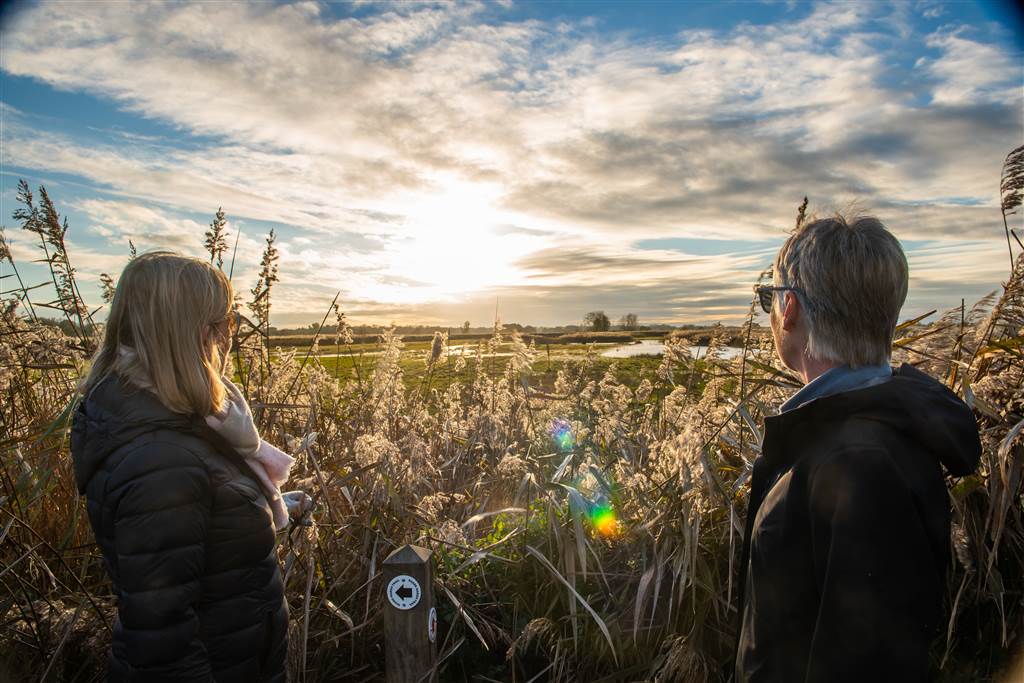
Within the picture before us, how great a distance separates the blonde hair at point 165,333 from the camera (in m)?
2.25

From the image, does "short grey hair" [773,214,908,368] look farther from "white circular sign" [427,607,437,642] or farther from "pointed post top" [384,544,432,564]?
"white circular sign" [427,607,437,642]

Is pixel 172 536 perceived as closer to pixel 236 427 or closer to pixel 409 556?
pixel 236 427

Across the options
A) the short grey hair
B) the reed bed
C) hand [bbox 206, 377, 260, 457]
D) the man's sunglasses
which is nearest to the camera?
the short grey hair

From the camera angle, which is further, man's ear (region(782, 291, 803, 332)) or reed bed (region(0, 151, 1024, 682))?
reed bed (region(0, 151, 1024, 682))

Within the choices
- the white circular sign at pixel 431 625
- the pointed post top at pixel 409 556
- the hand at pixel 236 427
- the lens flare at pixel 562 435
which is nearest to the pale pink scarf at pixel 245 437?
the hand at pixel 236 427

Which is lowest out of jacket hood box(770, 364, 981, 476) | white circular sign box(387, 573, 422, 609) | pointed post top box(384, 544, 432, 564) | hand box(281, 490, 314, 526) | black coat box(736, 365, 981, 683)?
white circular sign box(387, 573, 422, 609)

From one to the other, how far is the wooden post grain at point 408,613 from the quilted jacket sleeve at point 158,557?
0.90m

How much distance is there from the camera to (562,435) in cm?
500

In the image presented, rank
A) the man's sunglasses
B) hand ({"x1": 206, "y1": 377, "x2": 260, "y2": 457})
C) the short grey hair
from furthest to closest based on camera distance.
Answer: hand ({"x1": 206, "y1": 377, "x2": 260, "y2": 457}), the man's sunglasses, the short grey hair

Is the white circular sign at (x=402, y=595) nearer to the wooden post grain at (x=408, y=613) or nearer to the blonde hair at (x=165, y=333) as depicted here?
the wooden post grain at (x=408, y=613)

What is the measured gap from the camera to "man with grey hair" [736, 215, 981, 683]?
163 cm

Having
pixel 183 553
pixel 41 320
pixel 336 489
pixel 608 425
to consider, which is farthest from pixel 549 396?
pixel 41 320

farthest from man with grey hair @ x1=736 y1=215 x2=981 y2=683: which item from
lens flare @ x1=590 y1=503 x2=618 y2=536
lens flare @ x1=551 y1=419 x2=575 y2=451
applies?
lens flare @ x1=551 y1=419 x2=575 y2=451

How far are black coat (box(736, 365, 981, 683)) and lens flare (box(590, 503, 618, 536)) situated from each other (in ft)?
5.85
